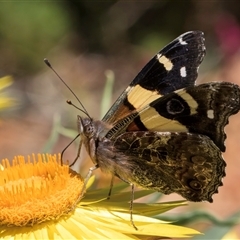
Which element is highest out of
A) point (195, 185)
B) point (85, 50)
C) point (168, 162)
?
point (85, 50)

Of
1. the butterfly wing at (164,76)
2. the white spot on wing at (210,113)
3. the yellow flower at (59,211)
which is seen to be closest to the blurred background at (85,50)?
the butterfly wing at (164,76)

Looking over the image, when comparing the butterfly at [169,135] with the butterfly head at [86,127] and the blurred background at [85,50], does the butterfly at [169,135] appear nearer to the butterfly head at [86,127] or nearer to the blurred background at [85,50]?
the butterfly head at [86,127]

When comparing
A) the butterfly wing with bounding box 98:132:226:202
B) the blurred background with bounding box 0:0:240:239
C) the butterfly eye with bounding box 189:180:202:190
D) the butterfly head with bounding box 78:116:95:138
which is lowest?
the butterfly eye with bounding box 189:180:202:190

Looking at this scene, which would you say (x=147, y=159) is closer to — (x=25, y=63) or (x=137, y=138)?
(x=137, y=138)

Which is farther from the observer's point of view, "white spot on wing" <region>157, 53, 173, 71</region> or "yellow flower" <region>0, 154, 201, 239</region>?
"white spot on wing" <region>157, 53, 173, 71</region>

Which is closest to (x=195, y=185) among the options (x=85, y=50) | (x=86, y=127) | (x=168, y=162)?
(x=168, y=162)

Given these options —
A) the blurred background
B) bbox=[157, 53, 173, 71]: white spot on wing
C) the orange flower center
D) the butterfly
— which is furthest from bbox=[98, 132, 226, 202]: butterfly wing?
the blurred background

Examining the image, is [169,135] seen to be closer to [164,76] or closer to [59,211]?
[164,76]

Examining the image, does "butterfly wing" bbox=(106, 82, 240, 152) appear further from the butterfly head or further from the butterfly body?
the butterfly head
